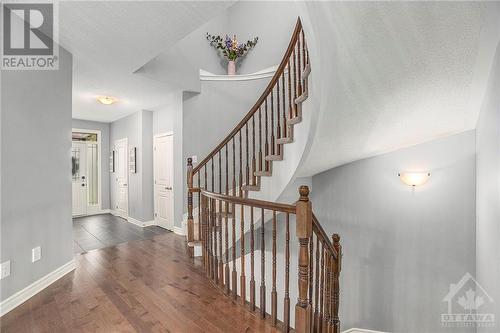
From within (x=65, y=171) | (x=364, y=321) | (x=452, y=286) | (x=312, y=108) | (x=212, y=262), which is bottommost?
(x=364, y=321)

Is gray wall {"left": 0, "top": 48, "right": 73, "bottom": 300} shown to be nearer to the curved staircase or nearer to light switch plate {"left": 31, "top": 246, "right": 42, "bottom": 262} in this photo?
light switch plate {"left": 31, "top": 246, "right": 42, "bottom": 262}

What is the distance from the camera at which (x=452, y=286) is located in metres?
2.85

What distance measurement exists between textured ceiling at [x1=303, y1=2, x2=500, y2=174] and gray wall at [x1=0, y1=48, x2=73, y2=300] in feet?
8.83

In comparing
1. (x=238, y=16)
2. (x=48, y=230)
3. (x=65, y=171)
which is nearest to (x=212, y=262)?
(x=48, y=230)

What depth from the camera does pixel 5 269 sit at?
2.10 m

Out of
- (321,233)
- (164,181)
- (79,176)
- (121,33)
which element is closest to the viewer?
(321,233)

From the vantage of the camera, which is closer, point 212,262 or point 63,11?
point 63,11

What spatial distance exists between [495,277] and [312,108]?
1.88 m

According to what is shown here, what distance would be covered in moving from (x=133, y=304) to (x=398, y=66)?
2.96m

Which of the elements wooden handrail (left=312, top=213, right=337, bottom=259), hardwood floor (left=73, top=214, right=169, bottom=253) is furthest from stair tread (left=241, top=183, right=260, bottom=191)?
hardwood floor (left=73, top=214, right=169, bottom=253)

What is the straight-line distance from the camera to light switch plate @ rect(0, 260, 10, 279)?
2066mm

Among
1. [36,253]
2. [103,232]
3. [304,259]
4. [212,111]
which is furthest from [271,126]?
[103,232]

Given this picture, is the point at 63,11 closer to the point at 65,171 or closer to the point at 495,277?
the point at 65,171

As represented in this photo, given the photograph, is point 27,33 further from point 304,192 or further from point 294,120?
point 304,192
